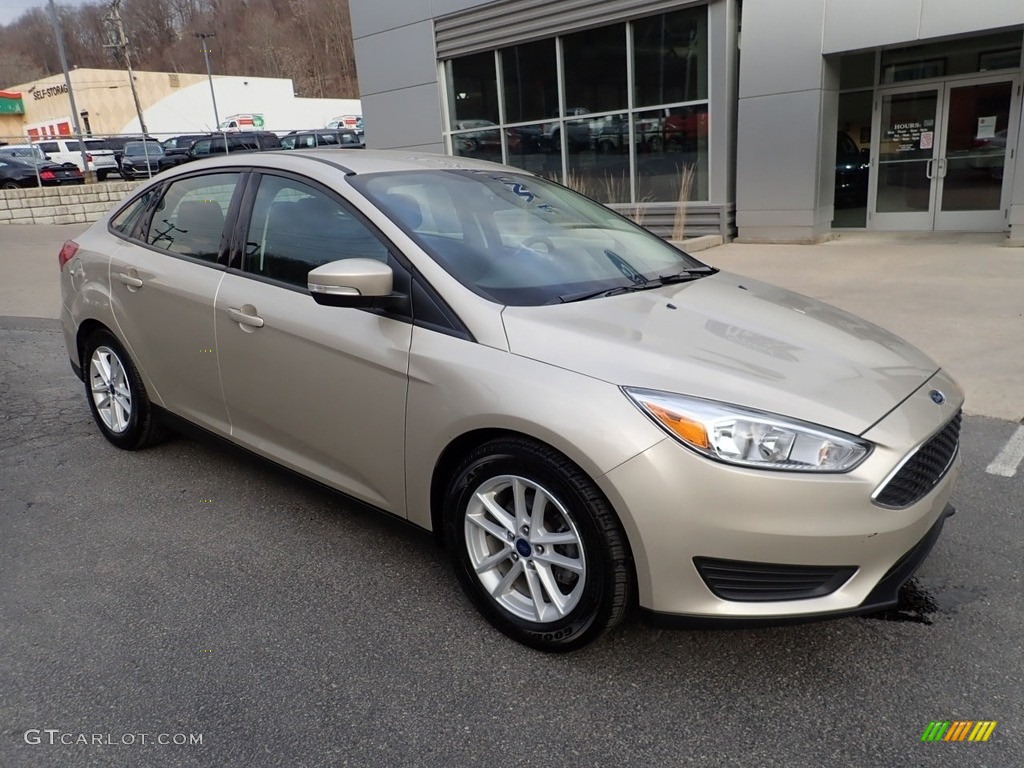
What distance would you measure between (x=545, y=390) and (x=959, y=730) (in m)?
1.52

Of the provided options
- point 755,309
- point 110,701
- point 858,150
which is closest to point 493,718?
point 110,701

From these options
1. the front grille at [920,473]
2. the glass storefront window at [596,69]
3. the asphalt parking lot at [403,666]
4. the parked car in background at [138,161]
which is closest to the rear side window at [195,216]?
the asphalt parking lot at [403,666]

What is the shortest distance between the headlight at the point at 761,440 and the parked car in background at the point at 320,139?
101 feet

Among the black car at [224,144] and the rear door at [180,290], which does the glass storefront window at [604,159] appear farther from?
the black car at [224,144]

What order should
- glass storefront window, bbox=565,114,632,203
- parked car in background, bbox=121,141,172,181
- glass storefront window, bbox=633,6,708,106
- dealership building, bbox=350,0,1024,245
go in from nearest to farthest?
1. dealership building, bbox=350,0,1024,245
2. glass storefront window, bbox=633,6,708,106
3. glass storefront window, bbox=565,114,632,203
4. parked car in background, bbox=121,141,172,181

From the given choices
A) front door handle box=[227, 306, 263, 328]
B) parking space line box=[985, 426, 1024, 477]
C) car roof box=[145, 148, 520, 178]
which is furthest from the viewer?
parking space line box=[985, 426, 1024, 477]

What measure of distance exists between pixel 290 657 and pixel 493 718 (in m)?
0.77

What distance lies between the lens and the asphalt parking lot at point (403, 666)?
2252 mm

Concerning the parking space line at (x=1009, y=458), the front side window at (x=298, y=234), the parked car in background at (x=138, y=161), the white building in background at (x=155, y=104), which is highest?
the white building in background at (x=155, y=104)

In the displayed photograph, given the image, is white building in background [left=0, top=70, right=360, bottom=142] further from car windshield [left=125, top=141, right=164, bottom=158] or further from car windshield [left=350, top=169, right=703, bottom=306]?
car windshield [left=350, top=169, right=703, bottom=306]

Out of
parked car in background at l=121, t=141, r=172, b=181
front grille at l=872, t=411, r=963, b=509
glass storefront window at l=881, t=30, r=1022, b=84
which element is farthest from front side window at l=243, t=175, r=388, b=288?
parked car in background at l=121, t=141, r=172, b=181

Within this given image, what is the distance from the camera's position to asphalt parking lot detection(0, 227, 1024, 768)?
2.25m

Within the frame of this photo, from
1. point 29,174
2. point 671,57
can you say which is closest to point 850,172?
point 671,57

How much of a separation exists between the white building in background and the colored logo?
62286 millimetres
